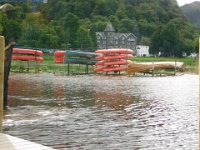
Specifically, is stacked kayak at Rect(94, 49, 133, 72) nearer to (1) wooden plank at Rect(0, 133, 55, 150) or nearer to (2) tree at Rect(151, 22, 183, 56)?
(1) wooden plank at Rect(0, 133, 55, 150)

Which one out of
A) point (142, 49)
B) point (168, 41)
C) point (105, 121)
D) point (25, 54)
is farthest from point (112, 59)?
point (142, 49)

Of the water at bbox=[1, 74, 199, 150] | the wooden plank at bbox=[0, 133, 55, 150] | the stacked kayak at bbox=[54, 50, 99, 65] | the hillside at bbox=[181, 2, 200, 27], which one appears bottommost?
the water at bbox=[1, 74, 199, 150]

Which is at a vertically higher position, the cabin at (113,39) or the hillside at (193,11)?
the cabin at (113,39)

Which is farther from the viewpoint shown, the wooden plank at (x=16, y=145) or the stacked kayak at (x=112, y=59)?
the stacked kayak at (x=112, y=59)

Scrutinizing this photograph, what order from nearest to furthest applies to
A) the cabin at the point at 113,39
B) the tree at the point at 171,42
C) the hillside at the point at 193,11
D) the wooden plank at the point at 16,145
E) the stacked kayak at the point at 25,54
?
the wooden plank at the point at 16,145, the hillside at the point at 193,11, the stacked kayak at the point at 25,54, the tree at the point at 171,42, the cabin at the point at 113,39

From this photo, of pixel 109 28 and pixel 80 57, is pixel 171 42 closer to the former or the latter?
pixel 109 28

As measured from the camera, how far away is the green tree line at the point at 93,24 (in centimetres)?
8688

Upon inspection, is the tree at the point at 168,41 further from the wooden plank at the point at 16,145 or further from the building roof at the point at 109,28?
the wooden plank at the point at 16,145

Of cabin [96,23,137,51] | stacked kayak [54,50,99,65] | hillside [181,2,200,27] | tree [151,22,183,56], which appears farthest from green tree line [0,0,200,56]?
hillside [181,2,200,27]

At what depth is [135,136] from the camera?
34.7 feet

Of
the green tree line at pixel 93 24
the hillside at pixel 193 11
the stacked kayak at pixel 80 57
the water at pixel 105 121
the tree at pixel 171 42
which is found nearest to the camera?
the hillside at pixel 193 11

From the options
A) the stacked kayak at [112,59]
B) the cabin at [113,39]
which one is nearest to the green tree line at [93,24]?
the cabin at [113,39]

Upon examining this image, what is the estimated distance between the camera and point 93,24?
12706cm

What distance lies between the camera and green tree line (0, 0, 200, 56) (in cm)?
8688
